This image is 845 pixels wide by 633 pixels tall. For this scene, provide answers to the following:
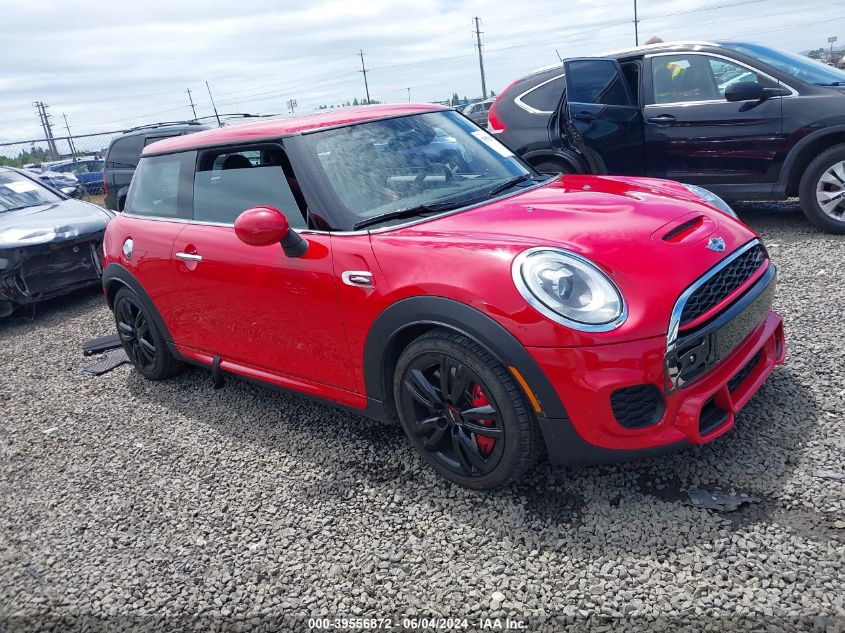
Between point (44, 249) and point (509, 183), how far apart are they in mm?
5154

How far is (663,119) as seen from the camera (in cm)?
621

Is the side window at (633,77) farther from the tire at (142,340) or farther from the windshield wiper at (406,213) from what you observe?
the tire at (142,340)

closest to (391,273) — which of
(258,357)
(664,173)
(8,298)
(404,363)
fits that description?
(404,363)

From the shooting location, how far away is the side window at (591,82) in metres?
6.15

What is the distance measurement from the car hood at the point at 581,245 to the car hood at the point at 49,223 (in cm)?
508

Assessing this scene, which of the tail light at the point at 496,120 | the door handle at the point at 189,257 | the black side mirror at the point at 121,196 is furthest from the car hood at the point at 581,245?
the black side mirror at the point at 121,196

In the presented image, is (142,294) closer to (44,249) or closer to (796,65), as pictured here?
(44,249)

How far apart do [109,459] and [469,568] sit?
7.29ft

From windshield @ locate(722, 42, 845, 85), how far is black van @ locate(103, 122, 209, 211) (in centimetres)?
666

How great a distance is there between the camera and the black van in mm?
9000

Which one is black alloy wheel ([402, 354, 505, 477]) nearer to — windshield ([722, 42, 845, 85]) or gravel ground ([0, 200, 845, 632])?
gravel ground ([0, 200, 845, 632])

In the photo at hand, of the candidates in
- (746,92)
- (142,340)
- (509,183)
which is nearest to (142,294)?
(142,340)

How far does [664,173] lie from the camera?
6281 mm

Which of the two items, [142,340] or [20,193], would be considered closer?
[142,340]
